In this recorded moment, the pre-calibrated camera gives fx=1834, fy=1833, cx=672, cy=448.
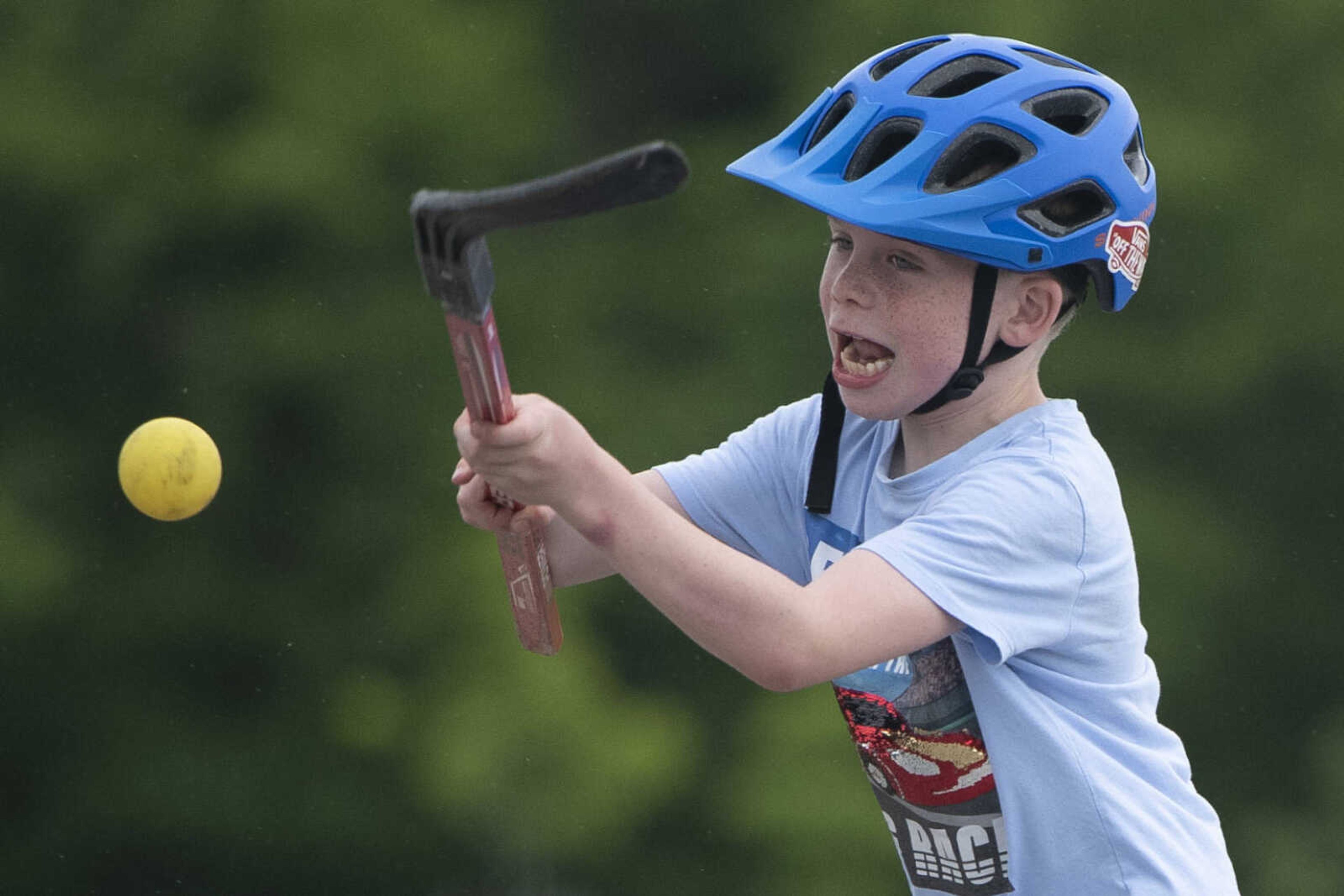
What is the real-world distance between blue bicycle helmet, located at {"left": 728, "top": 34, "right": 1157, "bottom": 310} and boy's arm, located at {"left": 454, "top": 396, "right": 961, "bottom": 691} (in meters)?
0.68

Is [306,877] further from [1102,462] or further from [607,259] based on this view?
[1102,462]

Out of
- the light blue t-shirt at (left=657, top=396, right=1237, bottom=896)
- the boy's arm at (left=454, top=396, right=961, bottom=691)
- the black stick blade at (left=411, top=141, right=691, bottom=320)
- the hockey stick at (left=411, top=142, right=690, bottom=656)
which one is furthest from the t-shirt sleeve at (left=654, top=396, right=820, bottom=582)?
the black stick blade at (left=411, top=141, right=691, bottom=320)

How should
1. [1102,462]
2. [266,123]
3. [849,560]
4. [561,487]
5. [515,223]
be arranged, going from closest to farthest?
[515,223], [561,487], [849,560], [1102,462], [266,123]

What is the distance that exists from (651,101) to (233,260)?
1828 mm

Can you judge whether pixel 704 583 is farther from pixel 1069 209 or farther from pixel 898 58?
pixel 898 58

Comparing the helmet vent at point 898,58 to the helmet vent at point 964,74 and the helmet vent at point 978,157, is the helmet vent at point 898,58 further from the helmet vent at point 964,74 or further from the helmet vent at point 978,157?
the helmet vent at point 978,157

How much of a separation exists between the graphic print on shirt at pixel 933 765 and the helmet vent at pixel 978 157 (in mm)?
797

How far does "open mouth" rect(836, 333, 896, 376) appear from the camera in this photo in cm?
315

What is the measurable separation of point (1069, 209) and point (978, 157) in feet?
0.66

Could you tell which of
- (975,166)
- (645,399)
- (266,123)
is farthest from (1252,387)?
(975,166)

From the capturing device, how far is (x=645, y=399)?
295 inches

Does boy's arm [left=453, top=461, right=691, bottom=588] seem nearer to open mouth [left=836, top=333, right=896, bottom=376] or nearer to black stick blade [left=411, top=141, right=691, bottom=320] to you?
open mouth [left=836, top=333, right=896, bottom=376]

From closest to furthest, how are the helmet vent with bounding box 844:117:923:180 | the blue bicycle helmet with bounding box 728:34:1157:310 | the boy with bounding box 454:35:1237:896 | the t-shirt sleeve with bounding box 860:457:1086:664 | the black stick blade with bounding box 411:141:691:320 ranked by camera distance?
the black stick blade with bounding box 411:141:691:320 → the t-shirt sleeve with bounding box 860:457:1086:664 → the boy with bounding box 454:35:1237:896 → the blue bicycle helmet with bounding box 728:34:1157:310 → the helmet vent with bounding box 844:117:923:180

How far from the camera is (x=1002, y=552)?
9.47ft
